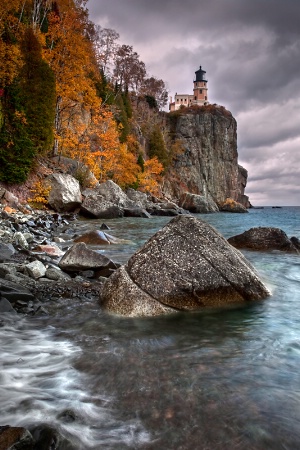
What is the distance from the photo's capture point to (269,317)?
16.0ft

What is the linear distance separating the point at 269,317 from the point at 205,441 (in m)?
2.98

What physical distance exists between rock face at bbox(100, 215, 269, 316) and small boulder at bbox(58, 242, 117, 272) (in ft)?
5.38

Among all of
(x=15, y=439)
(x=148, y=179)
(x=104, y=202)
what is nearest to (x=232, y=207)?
(x=148, y=179)

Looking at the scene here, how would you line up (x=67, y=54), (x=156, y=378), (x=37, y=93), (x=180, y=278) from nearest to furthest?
(x=156, y=378)
(x=180, y=278)
(x=37, y=93)
(x=67, y=54)

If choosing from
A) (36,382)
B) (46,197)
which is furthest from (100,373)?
(46,197)

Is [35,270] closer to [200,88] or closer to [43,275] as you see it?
[43,275]

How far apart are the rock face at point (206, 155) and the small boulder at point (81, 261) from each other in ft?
222

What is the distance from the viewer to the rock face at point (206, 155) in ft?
256

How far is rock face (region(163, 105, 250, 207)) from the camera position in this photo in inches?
3076

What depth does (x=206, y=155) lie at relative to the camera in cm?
8288

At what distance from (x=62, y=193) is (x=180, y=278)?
17674 mm

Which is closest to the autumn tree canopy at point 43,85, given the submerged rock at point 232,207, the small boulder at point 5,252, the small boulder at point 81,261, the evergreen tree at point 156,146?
the small boulder at point 5,252

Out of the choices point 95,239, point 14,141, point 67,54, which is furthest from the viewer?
point 67,54

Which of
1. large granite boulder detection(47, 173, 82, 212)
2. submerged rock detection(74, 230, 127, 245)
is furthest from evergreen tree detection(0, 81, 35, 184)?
submerged rock detection(74, 230, 127, 245)
